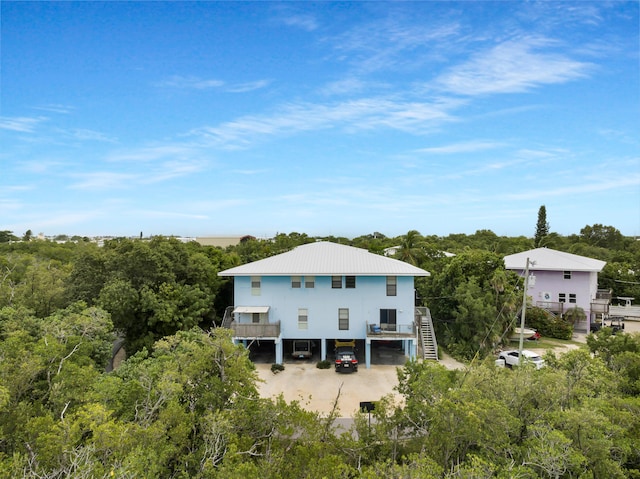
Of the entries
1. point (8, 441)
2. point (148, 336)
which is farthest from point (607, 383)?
point (148, 336)

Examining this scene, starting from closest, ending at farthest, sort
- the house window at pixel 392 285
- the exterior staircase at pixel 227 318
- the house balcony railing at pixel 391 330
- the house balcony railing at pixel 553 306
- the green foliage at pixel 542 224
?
the house balcony railing at pixel 391 330
the house window at pixel 392 285
the exterior staircase at pixel 227 318
the house balcony railing at pixel 553 306
the green foliage at pixel 542 224

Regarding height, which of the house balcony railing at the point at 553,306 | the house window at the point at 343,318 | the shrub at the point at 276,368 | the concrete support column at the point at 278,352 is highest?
the house window at the point at 343,318

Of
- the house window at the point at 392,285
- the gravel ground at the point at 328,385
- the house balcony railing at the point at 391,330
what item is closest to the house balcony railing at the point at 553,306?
the gravel ground at the point at 328,385

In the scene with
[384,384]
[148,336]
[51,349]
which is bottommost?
[384,384]

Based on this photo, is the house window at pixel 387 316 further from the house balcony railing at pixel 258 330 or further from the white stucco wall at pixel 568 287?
the white stucco wall at pixel 568 287

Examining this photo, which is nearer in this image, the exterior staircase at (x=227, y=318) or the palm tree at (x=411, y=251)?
the exterior staircase at (x=227, y=318)

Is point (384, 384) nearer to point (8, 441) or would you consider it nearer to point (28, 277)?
point (8, 441)
